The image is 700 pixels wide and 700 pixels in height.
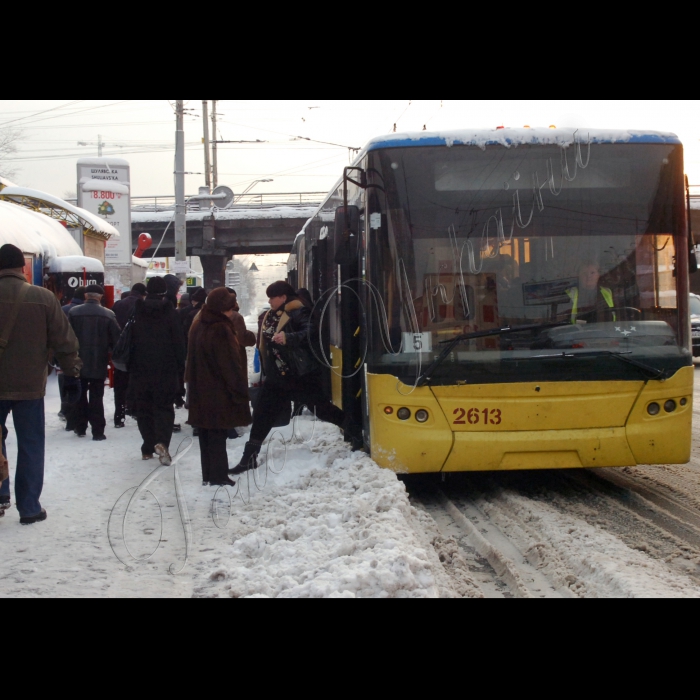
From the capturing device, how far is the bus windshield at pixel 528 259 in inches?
291

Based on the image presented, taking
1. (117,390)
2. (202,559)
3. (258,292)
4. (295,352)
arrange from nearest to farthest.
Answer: (202,559) < (295,352) < (117,390) < (258,292)

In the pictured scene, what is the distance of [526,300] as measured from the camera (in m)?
7.40

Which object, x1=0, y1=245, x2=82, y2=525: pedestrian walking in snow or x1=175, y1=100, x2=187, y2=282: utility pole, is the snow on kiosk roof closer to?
x1=175, y1=100, x2=187, y2=282: utility pole

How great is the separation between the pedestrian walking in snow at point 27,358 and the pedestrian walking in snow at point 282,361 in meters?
2.58

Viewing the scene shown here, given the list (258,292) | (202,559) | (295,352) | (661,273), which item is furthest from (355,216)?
(258,292)

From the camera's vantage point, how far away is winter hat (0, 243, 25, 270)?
21.8ft

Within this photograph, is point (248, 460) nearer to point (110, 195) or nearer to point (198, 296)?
point (198, 296)

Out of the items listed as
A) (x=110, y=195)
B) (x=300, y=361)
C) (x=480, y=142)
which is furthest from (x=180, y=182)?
(x=480, y=142)

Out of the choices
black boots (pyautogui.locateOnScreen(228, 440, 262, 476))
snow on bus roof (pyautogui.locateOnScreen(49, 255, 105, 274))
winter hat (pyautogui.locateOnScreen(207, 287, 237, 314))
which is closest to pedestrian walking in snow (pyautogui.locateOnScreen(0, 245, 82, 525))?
winter hat (pyautogui.locateOnScreen(207, 287, 237, 314))

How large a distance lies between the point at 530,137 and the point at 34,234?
14334 mm
